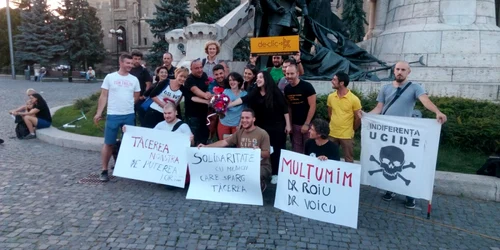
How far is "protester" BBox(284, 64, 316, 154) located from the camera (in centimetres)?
561

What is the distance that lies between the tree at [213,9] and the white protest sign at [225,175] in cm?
2619

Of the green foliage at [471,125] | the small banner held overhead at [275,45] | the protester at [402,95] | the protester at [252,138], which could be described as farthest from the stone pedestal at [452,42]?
the protester at [252,138]

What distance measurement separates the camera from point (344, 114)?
534 centimetres

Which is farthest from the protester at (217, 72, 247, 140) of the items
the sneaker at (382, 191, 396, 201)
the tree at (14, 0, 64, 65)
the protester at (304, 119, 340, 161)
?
the tree at (14, 0, 64, 65)

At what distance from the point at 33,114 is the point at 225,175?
6394mm

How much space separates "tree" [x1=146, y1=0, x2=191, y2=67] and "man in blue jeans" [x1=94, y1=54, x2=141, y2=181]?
30.0 metres

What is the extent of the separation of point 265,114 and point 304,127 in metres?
0.62

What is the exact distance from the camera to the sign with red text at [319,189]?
4.31 m

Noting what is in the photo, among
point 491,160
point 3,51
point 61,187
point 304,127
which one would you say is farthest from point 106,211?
point 3,51

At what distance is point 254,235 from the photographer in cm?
412

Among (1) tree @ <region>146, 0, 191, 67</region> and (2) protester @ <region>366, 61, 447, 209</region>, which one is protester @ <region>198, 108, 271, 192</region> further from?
(1) tree @ <region>146, 0, 191, 67</region>

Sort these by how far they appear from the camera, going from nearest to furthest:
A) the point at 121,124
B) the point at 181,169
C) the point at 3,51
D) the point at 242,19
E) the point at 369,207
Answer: the point at 369,207 → the point at 181,169 → the point at 121,124 → the point at 242,19 → the point at 3,51

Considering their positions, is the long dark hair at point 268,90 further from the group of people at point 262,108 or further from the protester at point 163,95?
the protester at point 163,95

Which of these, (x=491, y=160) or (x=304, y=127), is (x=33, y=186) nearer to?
(x=304, y=127)
